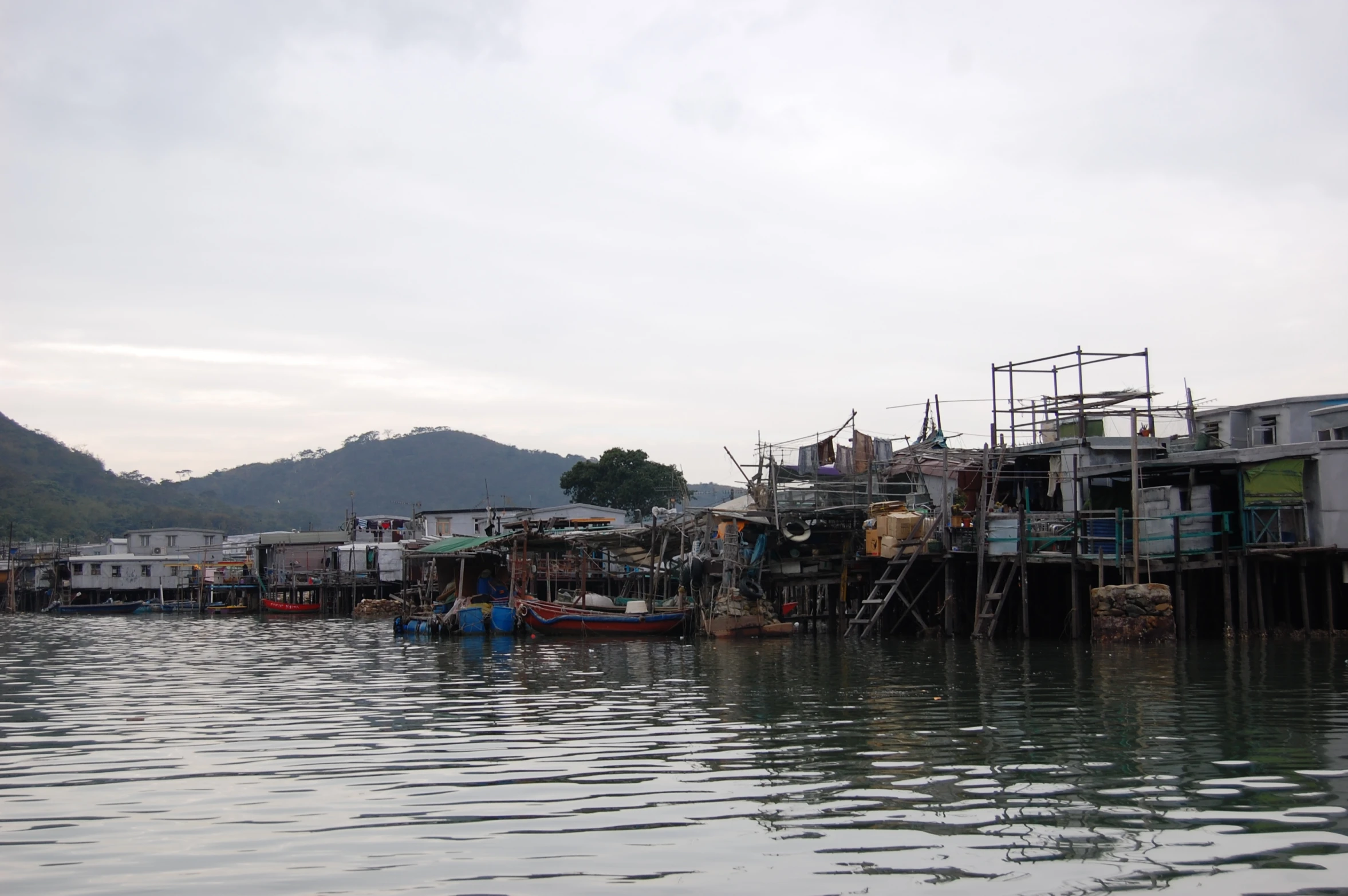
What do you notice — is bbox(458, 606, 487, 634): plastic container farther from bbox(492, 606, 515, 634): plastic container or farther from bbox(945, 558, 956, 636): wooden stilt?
bbox(945, 558, 956, 636): wooden stilt

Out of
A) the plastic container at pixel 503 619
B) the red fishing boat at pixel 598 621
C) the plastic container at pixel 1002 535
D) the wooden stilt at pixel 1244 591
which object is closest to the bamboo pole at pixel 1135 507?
the wooden stilt at pixel 1244 591

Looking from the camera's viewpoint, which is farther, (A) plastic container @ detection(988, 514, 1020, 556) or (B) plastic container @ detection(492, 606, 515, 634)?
(B) plastic container @ detection(492, 606, 515, 634)

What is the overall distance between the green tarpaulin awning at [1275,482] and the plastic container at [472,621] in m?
25.5

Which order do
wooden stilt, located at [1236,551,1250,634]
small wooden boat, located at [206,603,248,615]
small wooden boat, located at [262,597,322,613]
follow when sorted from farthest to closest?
small wooden boat, located at [206,603,248,615] → small wooden boat, located at [262,597,322,613] → wooden stilt, located at [1236,551,1250,634]

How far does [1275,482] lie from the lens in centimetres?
3186

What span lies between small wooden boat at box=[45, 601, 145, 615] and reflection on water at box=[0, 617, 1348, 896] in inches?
2780

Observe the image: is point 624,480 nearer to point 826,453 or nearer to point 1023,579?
point 826,453

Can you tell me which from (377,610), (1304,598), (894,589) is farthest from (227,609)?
(1304,598)

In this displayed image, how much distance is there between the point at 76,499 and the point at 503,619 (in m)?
135

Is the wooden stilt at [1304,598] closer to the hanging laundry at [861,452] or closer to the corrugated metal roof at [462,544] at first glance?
the hanging laundry at [861,452]

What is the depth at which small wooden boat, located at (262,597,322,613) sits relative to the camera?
256 feet

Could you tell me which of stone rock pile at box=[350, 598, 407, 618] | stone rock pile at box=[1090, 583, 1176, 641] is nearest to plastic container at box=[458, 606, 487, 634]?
stone rock pile at box=[1090, 583, 1176, 641]

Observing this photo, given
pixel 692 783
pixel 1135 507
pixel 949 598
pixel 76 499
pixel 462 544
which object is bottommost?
pixel 949 598

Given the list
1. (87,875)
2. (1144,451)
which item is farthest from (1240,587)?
(87,875)
